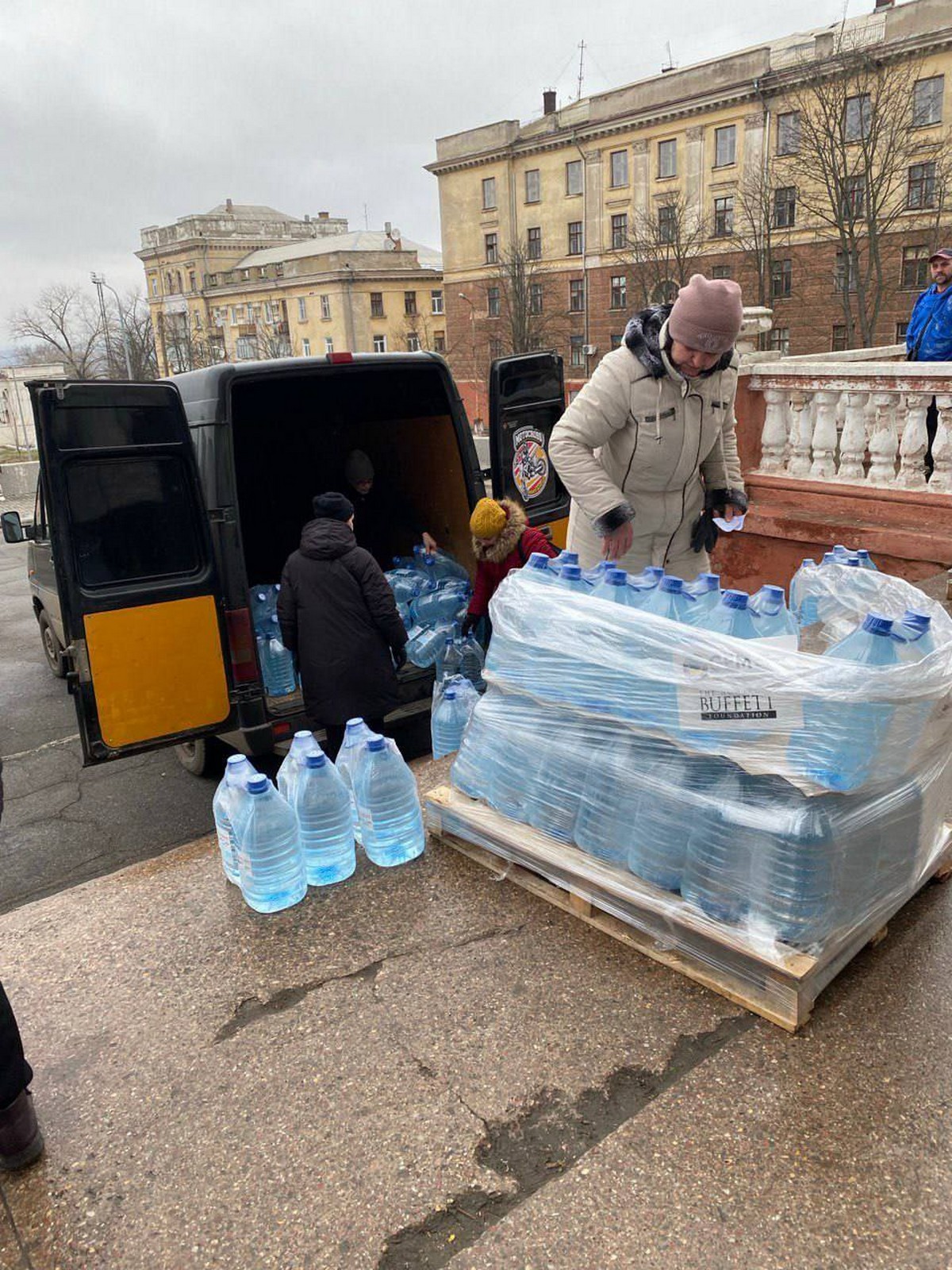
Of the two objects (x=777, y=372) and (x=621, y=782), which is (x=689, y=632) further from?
(x=777, y=372)

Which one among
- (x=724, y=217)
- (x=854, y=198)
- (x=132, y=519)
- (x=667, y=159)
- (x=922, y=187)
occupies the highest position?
(x=667, y=159)

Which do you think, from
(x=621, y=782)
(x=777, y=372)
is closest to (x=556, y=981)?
(x=621, y=782)

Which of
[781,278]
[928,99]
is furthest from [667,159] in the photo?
[928,99]

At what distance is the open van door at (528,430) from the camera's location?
5441 millimetres

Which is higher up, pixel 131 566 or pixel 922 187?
pixel 922 187

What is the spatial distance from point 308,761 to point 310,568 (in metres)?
1.34

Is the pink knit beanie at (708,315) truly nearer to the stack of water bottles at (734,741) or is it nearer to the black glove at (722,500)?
the black glove at (722,500)

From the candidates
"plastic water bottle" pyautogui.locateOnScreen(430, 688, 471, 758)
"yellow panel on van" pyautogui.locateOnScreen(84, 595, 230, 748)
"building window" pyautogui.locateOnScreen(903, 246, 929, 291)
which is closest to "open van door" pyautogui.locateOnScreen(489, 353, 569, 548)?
"plastic water bottle" pyautogui.locateOnScreen(430, 688, 471, 758)

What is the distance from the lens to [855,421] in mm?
6324

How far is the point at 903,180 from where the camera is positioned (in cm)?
3334

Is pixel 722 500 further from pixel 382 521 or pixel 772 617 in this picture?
pixel 382 521

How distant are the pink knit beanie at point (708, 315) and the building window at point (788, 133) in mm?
40643

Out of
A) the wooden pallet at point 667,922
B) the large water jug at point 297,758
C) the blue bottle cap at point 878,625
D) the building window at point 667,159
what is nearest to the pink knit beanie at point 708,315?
the blue bottle cap at point 878,625

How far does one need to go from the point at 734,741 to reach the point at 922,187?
131ft
